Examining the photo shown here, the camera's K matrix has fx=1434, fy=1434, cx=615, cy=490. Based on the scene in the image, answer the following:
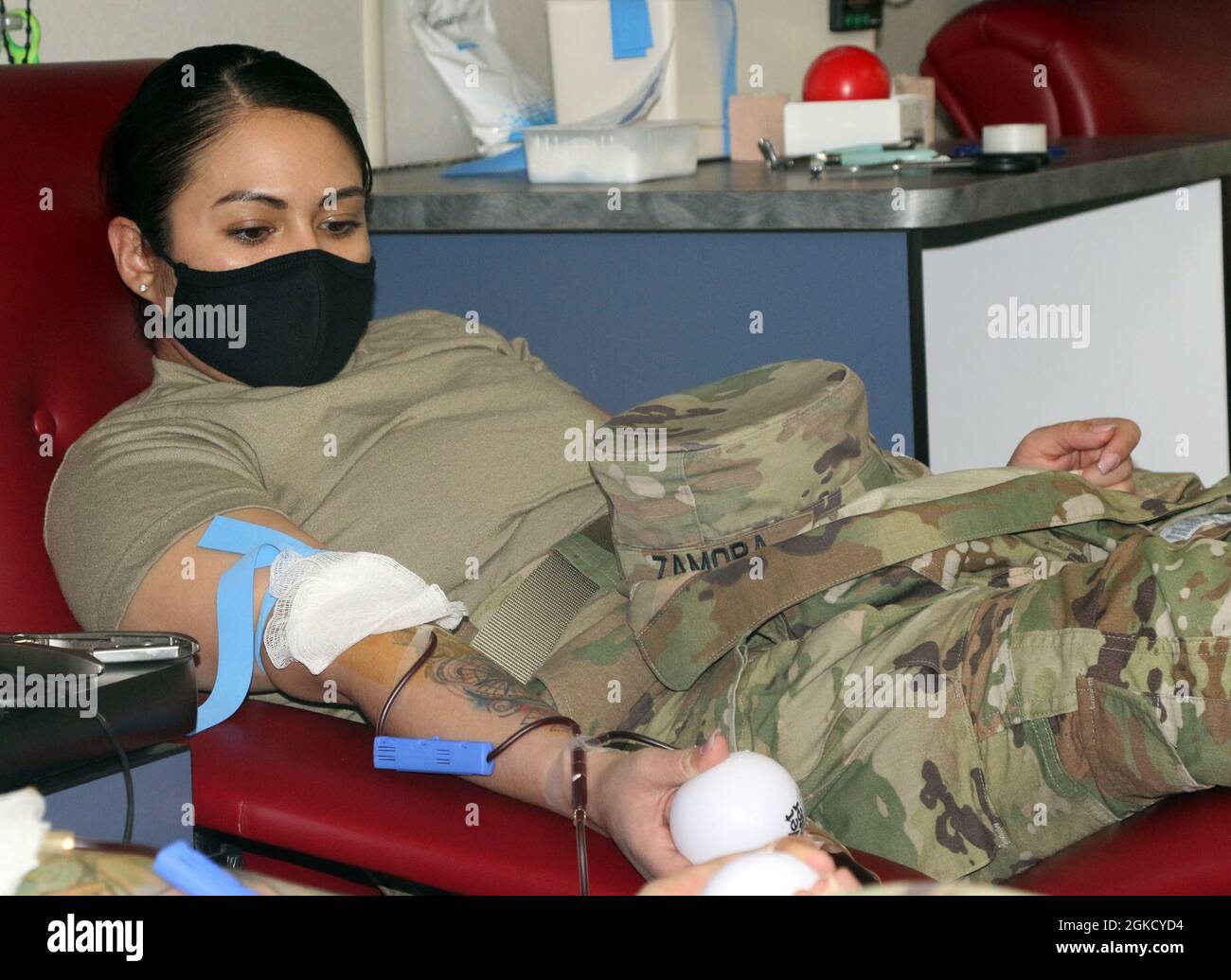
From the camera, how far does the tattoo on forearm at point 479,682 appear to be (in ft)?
3.35

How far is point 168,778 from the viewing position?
88cm

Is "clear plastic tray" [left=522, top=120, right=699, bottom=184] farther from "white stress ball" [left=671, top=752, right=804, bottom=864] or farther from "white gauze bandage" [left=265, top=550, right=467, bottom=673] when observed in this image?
"white stress ball" [left=671, top=752, right=804, bottom=864]

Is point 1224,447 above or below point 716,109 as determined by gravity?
below

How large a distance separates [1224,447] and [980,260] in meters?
0.50

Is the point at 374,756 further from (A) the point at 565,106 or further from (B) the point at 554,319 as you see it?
(A) the point at 565,106

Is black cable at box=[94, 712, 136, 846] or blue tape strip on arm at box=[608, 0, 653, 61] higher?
blue tape strip on arm at box=[608, 0, 653, 61]

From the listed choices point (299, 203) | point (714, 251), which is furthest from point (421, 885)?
point (714, 251)

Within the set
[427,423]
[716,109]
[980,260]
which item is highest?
[716,109]

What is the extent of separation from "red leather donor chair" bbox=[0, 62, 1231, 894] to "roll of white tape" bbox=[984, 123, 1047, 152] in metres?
1.00

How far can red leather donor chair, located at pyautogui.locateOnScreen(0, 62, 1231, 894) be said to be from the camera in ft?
2.82

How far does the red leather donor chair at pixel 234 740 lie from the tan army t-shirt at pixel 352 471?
0.14 feet
